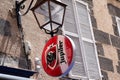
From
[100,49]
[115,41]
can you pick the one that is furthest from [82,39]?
[115,41]

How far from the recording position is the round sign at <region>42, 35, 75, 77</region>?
448cm

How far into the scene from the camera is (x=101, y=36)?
22.0ft

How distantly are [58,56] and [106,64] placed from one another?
2.02 meters

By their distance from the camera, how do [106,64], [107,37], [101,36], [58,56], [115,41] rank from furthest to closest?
[115,41], [107,37], [101,36], [106,64], [58,56]

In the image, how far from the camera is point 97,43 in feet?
A: 21.2

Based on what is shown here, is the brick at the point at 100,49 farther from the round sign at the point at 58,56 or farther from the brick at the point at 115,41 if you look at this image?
the round sign at the point at 58,56

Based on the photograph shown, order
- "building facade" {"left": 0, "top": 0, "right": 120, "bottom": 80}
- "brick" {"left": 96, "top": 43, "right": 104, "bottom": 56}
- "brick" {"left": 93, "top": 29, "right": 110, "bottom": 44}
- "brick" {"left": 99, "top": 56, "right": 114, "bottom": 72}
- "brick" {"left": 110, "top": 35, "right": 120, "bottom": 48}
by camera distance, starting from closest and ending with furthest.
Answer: "building facade" {"left": 0, "top": 0, "right": 120, "bottom": 80} < "brick" {"left": 99, "top": 56, "right": 114, "bottom": 72} < "brick" {"left": 96, "top": 43, "right": 104, "bottom": 56} < "brick" {"left": 93, "top": 29, "right": 110, "bottom": 44} < "brick" {"left": 110, "top": 35, "right": 120, "bottom": 48}

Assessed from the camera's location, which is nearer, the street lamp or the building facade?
the street lamp

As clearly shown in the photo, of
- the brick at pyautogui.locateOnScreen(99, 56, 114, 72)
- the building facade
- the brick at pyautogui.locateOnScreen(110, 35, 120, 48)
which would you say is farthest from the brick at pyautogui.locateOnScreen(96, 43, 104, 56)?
the brick at pyautogui.locateOnScreen(110, 35, 120, 48)

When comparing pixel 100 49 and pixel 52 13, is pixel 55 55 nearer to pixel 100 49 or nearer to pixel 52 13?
pixel 52 13

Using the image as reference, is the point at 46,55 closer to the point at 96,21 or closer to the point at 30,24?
the point at 30,24

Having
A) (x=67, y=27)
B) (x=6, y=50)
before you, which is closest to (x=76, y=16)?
(x=67, y=27)

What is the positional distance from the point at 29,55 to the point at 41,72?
0.32 meters

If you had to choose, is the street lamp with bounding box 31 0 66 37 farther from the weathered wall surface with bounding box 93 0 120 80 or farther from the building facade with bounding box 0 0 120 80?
the weathered wall surface with bounding box 93 0 120 80
